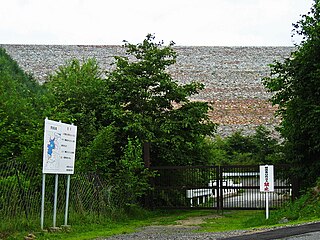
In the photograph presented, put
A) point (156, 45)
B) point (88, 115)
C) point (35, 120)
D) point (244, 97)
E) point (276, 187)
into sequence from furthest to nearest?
point (244, 97) < point (156, 45) < point (88, 115) < point (276, 187) < point (35, 120)

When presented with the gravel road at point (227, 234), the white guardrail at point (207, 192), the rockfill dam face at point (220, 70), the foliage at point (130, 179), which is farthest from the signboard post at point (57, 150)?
the rockfill dam face at point (220, 70)

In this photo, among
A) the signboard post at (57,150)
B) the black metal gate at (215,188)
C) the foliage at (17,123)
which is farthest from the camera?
the black metal gate at (215,188)

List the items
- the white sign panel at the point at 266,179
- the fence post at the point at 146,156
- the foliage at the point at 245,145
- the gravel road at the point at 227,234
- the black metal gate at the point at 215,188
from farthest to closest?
the foliage at the point at 245,145
the fence post at the point at 146,156
the black metal gate at the point at 215,188
the white sign panel at the point at 266,179
the gravel road at the point at 227,234

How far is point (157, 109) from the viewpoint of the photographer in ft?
74.5

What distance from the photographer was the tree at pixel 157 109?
70.8 feet

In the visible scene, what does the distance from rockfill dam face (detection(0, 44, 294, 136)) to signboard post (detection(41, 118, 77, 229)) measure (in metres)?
33.2

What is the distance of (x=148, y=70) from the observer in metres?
22.5

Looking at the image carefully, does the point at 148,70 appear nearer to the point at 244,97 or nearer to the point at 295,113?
the point at 295,113

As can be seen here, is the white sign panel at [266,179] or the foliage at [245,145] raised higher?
the foliage at [245,145]

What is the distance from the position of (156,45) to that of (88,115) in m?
3.69

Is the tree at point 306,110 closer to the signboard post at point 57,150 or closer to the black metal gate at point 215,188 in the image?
the black metal gate at point 215,188

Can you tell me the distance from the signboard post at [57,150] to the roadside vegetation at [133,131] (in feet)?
2.09

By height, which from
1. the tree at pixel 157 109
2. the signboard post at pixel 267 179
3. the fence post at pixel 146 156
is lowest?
the signboard post at pixel 267 179

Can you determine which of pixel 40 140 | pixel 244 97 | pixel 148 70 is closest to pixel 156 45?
pixel 148 70
